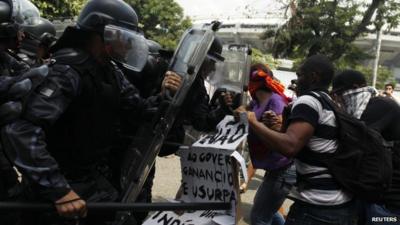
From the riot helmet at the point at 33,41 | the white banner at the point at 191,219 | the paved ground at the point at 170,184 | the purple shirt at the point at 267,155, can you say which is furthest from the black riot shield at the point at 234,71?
the paved ground at the point at 170,184

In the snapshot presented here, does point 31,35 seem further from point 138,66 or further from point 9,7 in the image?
point 138,66

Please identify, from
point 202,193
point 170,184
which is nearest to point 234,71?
point 202,193

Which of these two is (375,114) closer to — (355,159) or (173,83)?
(355,159)

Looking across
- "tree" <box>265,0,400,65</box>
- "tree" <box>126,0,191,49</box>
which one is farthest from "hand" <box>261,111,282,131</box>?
"tree" <box>126,0,191,49</box>

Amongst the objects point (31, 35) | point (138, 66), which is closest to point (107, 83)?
point (138, 66)

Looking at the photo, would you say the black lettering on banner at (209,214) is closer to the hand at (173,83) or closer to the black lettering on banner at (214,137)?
the black lettering on banner at (214,137)

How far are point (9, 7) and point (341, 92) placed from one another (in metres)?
2.49

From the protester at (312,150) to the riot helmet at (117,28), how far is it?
0.69 meters

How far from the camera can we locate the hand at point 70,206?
230 cm

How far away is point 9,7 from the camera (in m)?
3.23

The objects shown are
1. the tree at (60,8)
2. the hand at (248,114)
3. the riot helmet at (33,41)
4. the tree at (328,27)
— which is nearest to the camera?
the hand at (248,114)

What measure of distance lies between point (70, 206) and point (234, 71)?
1.42 meters

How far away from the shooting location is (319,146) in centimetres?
291

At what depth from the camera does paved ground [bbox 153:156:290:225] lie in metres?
6.66
